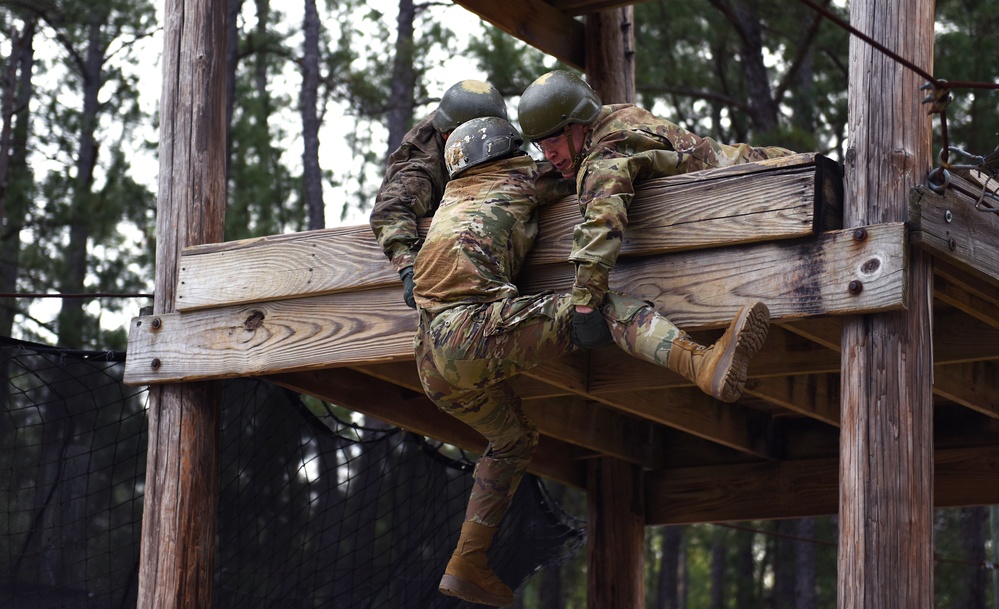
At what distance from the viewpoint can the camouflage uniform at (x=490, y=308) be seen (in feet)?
13.1

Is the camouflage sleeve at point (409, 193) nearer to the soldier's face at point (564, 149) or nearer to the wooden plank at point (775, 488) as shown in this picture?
the soldier's face at point (564, 149)

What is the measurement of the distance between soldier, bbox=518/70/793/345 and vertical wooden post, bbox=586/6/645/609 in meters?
2.12

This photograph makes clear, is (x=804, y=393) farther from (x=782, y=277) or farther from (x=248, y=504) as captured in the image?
(x=248, y=504)

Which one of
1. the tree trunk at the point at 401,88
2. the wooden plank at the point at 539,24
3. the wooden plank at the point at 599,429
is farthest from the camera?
the tree trunk at the point at 401,88

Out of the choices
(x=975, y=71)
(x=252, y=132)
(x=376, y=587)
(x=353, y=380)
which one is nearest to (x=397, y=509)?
(x=376, y=587)

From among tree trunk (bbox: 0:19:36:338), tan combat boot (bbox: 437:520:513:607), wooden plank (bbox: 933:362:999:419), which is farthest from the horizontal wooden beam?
tree trunk (bbox: 0:19:36:338)

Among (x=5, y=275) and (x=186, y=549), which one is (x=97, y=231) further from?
(x=186, y=549)

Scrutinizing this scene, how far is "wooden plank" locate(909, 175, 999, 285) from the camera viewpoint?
370 centimetres

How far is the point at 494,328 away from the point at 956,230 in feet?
4.61

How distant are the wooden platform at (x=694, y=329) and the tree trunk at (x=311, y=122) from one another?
8552 mm

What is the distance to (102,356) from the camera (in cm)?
591

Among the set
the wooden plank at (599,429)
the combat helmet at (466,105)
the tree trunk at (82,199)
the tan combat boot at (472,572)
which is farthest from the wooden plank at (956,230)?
the tree trunk at (82,199)

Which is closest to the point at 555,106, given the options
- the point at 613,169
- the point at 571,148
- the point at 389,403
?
the point at 571,148

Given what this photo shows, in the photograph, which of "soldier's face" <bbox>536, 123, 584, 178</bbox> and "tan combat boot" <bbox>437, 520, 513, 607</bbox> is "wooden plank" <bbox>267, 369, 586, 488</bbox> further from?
"soldier's face" <bbox>536, 123, 584, 178</bbox>
